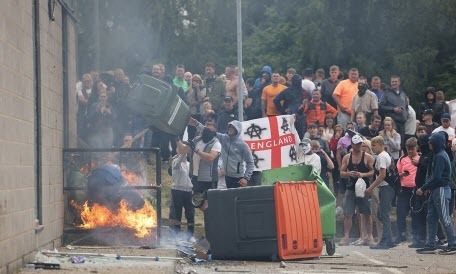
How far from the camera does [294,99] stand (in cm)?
2200

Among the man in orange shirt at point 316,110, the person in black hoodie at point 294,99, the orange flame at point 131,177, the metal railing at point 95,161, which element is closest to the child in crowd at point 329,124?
the man in orange shirt at point 316,110

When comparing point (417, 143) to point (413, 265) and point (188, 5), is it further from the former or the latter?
point (188, 5)

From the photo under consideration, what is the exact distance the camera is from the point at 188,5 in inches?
1794

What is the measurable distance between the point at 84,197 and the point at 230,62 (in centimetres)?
2905

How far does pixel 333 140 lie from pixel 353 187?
9.33 ft

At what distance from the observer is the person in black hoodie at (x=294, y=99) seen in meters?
21.8

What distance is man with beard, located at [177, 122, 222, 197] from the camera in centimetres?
1736

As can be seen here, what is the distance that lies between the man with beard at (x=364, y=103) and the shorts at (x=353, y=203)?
364cm

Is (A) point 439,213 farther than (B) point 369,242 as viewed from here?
No

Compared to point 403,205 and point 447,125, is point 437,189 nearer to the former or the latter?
point 403,205

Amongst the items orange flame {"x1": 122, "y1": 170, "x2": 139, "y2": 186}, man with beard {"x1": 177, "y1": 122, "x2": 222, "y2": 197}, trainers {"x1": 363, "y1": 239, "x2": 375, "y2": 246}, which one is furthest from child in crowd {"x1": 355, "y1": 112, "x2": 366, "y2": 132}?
orange flame {"x1": 122, "y1": 170, "x2": 139, "y2": 186}

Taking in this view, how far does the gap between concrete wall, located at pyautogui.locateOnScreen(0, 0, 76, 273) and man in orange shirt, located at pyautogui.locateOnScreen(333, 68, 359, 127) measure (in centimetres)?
841

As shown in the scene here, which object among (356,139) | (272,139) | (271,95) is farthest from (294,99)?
(356,139)

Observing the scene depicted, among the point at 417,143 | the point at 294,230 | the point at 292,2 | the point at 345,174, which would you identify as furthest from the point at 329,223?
the point at 292,2
